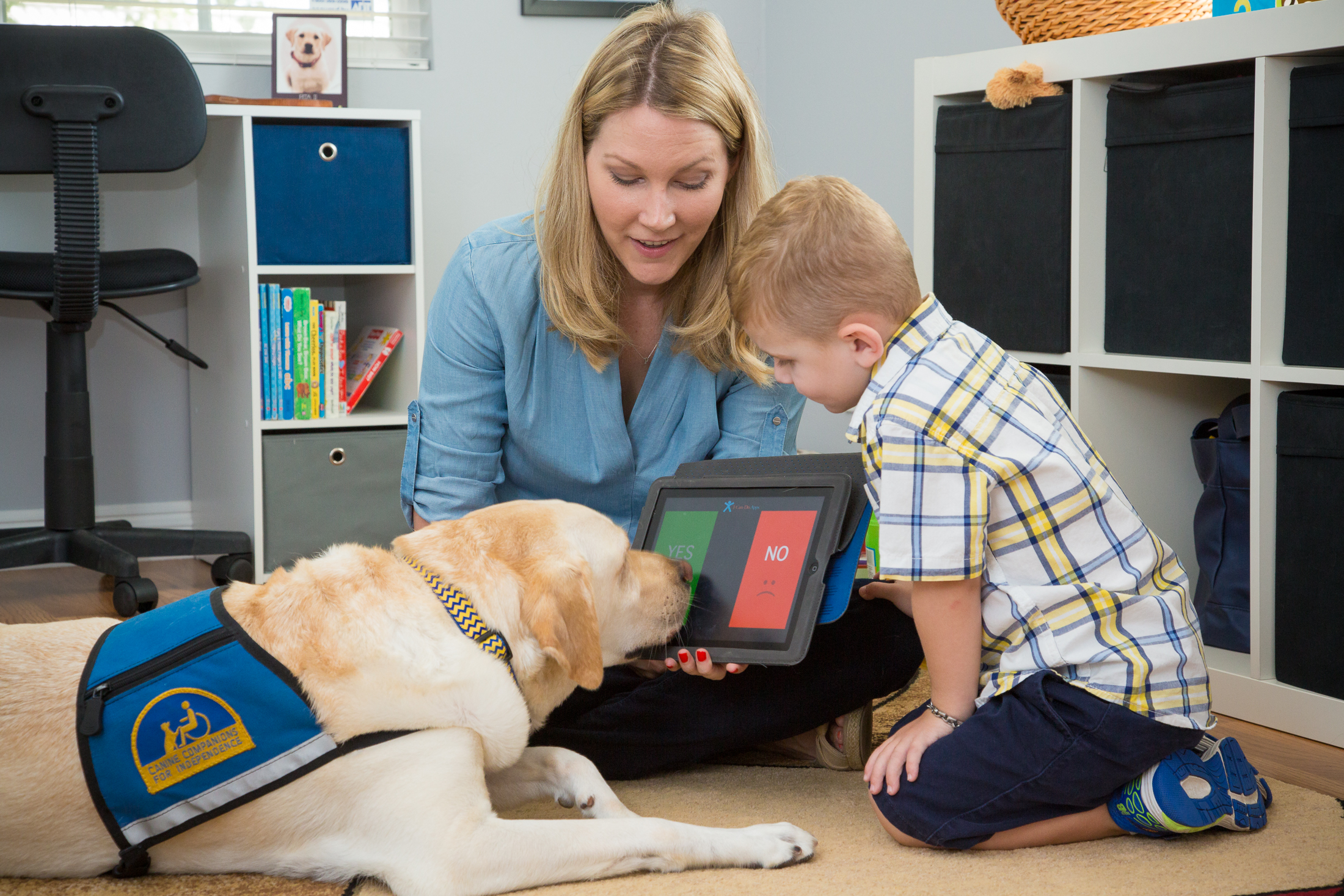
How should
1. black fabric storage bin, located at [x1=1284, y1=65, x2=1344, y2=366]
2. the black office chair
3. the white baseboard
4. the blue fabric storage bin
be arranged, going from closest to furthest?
black fabric storage bin, located at [x1=1284, y1=65, x2=1344, y2=366], the black office chair, the blue fabric storage bin, the white baseboard

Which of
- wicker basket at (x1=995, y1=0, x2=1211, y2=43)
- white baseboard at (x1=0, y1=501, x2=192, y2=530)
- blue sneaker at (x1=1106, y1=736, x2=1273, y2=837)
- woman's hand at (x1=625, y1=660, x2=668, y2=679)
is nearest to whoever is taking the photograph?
blue sneaker at (x1=1106, y1=736, x2=1273, y2=837)

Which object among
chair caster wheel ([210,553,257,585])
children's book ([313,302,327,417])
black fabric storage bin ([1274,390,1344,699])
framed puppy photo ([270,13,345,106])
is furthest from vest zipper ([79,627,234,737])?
framed puppy photo ([270,13,345,106])

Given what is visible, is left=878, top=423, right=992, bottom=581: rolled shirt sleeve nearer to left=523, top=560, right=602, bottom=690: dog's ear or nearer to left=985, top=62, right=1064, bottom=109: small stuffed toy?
left=523, top=560, right=602, bottom=690: dog's ear

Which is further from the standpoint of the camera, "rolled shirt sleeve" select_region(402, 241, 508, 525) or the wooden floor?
"rolled shirt sleeve" select_region(402, 241, 508, 525)

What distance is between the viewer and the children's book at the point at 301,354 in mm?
2637

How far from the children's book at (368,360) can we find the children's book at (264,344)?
0.19m

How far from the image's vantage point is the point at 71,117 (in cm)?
220

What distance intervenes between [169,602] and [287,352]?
0.63m

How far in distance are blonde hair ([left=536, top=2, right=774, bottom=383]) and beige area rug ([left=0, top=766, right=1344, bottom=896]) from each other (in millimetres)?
653

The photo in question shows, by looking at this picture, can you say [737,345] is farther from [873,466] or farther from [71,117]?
[71,117]

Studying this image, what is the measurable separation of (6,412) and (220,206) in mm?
778

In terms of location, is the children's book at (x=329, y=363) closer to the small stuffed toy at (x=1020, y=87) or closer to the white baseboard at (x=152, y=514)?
the white baseboard at (x=152, y=514)

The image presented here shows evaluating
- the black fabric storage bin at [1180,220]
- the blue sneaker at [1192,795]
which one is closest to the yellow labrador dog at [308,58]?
the black fabric storage bin at [1180,220]

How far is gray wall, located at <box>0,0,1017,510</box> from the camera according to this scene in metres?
2.85
